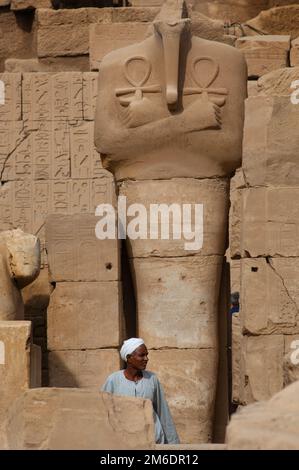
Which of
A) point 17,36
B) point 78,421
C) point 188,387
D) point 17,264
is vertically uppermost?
point 17,36

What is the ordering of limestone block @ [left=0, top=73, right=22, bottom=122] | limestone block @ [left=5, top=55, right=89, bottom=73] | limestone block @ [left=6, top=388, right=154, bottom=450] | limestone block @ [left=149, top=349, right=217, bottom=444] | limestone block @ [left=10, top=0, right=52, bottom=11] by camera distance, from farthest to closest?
1. limestone block @ [left=10, top=0, right=52, bottom=11]
2. limestone block @ [left=5, top=55, right=89, bottom=73]
3. limestone block @ [left=0, top=73, right=22, bottom=122]
4. limestone block @ [left=149, top=349, right=217, bottom=444]
5. limestone block @ [left=6, top=388, right=154, bottom=450]

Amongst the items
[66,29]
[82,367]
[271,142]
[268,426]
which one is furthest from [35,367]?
[66,29]

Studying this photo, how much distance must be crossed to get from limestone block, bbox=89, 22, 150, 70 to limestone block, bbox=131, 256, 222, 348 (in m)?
5.37

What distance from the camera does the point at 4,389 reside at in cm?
1074

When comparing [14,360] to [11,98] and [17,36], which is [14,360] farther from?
[17,36]

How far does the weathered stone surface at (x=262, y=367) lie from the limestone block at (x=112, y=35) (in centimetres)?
552

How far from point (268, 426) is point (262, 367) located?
4.51 m

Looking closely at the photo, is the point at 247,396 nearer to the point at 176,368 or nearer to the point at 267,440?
the point at 176,368

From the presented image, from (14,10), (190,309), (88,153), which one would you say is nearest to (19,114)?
(88,153)

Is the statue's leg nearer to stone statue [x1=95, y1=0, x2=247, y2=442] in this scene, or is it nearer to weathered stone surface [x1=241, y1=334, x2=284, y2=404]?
stone statue [x1=95, y1=0, x2=247, y2=442]

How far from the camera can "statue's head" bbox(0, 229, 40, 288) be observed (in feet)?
37.9

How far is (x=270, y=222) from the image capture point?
11992mm

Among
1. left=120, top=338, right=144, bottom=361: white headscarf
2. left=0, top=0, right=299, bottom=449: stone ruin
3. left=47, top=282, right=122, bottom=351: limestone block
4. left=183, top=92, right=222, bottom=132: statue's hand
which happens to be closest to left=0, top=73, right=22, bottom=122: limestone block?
left=0, top=0, right=299, bottom=449: stone ruin

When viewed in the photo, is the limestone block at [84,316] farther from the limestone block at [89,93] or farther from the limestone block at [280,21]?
the limestone block at [280,21]
